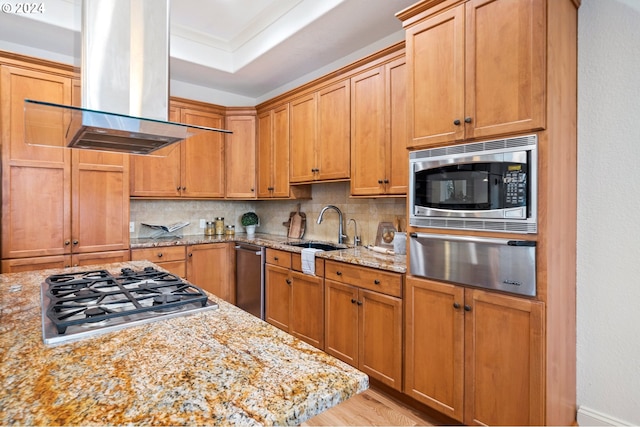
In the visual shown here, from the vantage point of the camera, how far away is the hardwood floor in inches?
81.9

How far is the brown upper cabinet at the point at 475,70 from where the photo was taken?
1.60 m

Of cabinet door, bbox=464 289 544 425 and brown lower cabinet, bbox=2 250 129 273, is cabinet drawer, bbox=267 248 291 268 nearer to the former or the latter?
brown lower cabinet, bbox=2 250 129 273

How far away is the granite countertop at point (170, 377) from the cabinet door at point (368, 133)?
6.03 ft

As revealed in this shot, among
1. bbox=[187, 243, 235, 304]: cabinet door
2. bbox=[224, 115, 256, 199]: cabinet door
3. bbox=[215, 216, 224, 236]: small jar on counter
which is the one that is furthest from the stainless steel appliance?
bbox=[215, 216, 224, 236]: small jar on counter

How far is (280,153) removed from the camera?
3.70 m

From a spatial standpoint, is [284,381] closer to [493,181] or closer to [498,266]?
[498,266]

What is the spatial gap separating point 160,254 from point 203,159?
3.87ft

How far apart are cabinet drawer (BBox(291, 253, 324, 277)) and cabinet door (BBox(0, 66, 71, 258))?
6.28 ft

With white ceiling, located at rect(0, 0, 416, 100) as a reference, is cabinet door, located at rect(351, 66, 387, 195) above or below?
below

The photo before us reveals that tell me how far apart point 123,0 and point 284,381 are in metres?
1.70

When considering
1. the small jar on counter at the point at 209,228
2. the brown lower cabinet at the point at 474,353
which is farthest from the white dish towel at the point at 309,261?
the small jar on counter at the point at 209,228

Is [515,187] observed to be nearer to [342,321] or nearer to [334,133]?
[342,321]

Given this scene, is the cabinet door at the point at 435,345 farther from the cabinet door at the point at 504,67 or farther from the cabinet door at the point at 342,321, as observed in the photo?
the cabinet door at the point at 504,67

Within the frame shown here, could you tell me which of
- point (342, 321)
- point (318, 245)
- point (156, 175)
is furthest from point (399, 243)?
point (156, 175)
